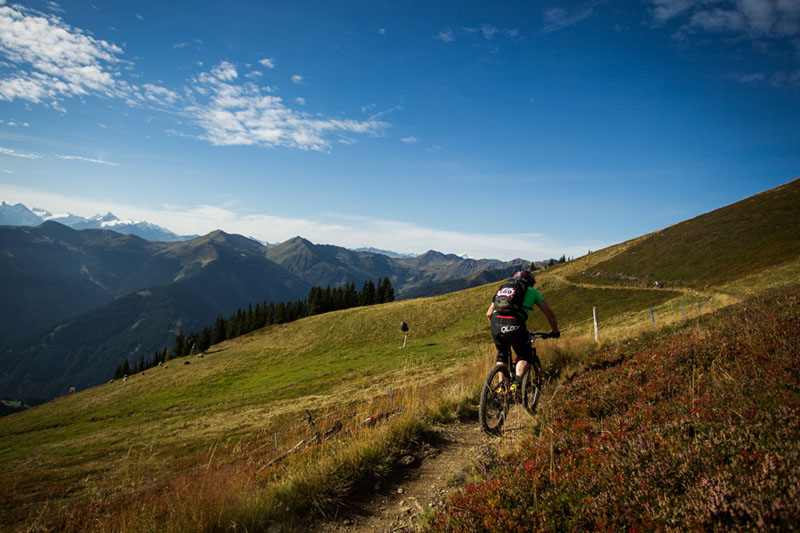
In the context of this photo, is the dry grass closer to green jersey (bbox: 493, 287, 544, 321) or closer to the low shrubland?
green jersey (bbox: 493, 287, 544, 321)

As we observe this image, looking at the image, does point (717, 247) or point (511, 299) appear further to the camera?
point (717, 247)

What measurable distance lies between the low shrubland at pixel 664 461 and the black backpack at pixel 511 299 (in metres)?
1.70

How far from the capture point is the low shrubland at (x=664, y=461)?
242cm

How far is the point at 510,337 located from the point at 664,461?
3166 mm

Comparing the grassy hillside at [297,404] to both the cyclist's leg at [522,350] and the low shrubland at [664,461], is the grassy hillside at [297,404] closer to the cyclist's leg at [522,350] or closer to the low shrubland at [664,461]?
the low shrubland at [664,461]

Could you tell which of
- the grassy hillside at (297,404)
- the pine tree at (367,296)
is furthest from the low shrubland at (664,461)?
the pine tree at (367,296)

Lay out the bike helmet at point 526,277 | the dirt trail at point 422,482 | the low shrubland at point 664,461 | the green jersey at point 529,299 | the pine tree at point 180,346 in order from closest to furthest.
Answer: the low shrubland at point 664,461
the dirt trail at point 422,482
the green jersey at point 529,299
the bike helmet at point 526,277
the pine tree at point 180,346

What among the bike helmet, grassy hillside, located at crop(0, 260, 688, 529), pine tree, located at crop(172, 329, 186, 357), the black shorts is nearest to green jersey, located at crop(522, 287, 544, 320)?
the bike helmet

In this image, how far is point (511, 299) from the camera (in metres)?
6.20

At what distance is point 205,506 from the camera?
369cm

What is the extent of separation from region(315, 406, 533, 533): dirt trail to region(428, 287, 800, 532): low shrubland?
26.8 inches

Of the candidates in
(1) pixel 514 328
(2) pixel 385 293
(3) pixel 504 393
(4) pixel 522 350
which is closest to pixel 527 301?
(1) pixel 514 328

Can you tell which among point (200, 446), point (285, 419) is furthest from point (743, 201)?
point (200, 446)

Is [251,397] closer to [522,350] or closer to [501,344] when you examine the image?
[501,344]
